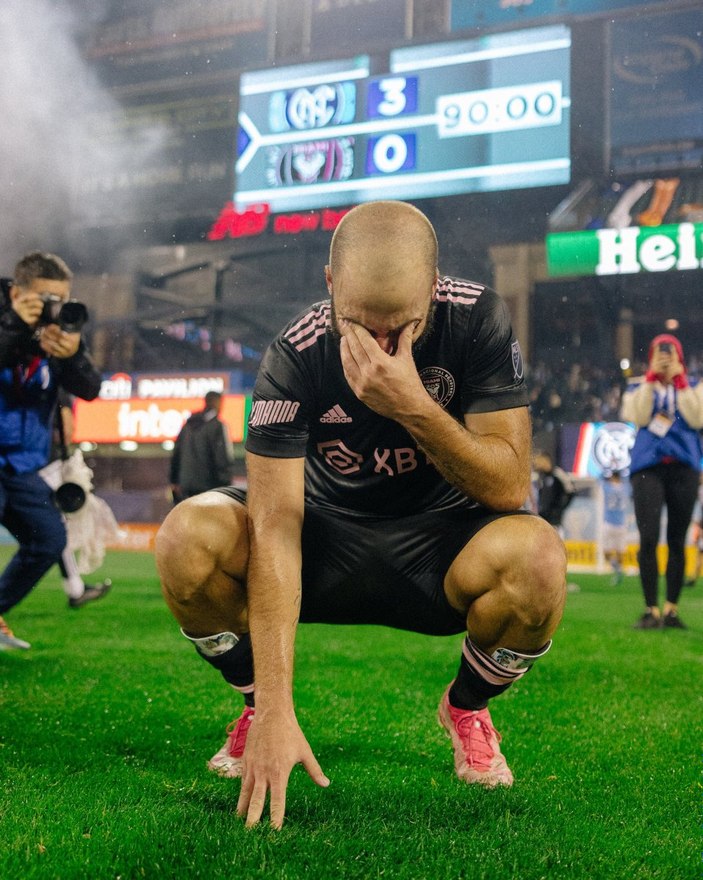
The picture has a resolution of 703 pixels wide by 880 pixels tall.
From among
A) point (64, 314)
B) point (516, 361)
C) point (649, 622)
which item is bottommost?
point (649, 622)

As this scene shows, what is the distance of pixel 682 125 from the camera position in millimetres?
20500

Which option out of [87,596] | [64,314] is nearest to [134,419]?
[87,596]

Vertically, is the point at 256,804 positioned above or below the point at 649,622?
above

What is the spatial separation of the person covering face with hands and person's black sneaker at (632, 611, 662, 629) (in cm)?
308

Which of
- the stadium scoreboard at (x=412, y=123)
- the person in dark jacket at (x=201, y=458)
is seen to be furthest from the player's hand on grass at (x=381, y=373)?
the stadium scoreboard at (x=412, y=123)

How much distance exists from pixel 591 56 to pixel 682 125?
8.89ft

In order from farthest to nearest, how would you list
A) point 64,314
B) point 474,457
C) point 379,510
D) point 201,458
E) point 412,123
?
point 412,123
point 201,458
point 64,314
point 379,510
point 474,457

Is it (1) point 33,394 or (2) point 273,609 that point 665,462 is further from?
(2) point 273,609

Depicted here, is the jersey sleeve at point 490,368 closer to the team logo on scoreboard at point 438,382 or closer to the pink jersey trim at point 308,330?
the team logo on scoreboard at point 438,382

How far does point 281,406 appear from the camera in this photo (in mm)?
1698

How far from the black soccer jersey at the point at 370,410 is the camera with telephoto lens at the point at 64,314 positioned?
4.47ft

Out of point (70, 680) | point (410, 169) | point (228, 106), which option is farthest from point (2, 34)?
point (228, 106)

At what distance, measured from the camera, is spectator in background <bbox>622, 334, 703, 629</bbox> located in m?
4.37

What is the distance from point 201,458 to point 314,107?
14.2m
